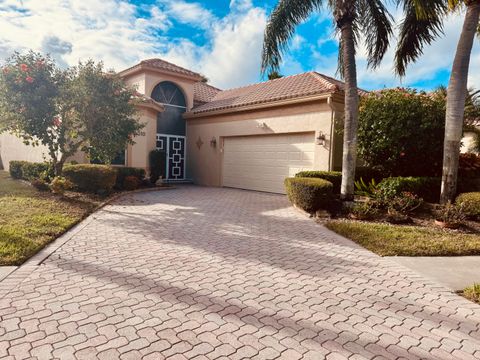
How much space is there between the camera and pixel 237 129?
1606cm

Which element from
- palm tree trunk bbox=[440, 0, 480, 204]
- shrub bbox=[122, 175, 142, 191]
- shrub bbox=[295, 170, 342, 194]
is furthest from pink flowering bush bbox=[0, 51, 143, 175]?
palm tree trunk bbox=[440, 0, 480, 204]

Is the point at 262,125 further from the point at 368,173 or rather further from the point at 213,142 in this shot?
the point at 368,173

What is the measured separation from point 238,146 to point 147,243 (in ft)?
34.9

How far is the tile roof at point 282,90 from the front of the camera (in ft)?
43.9

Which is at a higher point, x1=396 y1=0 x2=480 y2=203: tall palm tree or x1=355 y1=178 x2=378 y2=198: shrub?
x1=396 y1=0 x2=480 y2=203: tall palm tree

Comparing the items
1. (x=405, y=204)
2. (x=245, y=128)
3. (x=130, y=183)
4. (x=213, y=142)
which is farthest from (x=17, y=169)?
(x=405, y=204)

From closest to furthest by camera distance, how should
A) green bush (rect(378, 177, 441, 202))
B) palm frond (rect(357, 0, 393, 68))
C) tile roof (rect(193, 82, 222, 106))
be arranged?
green bush (rect(378, 177, 441, 202)) < palm frond (rect(357, 0, 393, 68)) < tile roof (rect(193, 82, 222, 106))

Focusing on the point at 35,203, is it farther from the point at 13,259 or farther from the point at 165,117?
the point at 165,117

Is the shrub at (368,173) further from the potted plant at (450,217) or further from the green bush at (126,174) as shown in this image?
the green bush at (126,174)

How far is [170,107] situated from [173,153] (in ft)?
8.90

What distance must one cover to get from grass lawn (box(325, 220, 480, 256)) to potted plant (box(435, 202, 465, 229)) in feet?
0.87

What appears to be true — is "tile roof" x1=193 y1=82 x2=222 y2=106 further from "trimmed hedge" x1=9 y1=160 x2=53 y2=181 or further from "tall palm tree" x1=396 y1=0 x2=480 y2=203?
"tall palm tree" x1=396 y1=0 x2=480 y2=203

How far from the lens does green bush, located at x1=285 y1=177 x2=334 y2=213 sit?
9250 millimetres

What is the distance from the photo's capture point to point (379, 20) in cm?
1023
